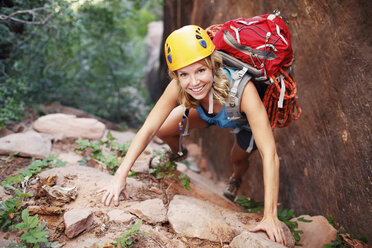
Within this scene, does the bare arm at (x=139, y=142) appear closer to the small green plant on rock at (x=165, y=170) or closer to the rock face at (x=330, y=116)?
the small green plant on rock at (x=165, y=170)

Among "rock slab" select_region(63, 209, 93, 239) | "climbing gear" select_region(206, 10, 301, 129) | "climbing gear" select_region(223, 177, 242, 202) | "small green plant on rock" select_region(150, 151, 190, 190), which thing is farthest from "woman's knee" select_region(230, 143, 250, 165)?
"rock slab" select_region(63, 209, 93, 239)

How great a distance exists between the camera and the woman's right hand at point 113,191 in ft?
9.32

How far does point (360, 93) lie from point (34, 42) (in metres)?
5.46

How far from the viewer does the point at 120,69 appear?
8.30 meters

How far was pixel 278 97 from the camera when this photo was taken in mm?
3029

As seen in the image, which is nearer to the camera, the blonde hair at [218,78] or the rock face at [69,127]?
the blonde hair at [218,78]

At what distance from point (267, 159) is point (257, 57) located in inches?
35.2

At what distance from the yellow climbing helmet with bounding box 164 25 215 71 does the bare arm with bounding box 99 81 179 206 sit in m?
0.30

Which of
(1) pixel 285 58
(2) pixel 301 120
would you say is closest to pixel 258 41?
(1) pixel 285 58

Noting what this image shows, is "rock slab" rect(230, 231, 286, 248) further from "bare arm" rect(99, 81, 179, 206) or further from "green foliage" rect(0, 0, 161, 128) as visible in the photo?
"green foliage" rect(0, 0, 161, 128)

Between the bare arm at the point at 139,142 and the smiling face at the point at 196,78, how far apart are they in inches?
7.6

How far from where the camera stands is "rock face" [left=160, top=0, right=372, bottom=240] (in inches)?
116

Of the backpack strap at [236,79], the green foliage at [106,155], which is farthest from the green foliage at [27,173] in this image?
the backpack strap at [236,79]

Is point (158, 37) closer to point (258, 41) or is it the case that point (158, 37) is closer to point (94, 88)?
point (94, 88)
